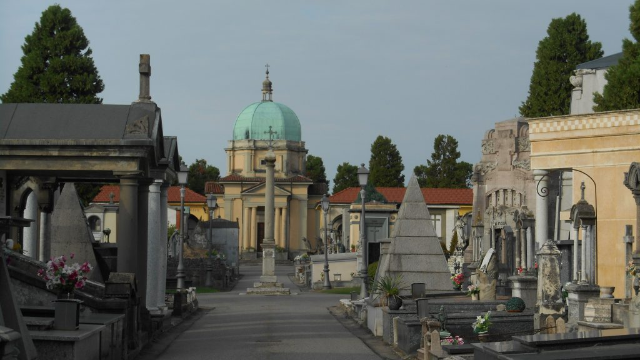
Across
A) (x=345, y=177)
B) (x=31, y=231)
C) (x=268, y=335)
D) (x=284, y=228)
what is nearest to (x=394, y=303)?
(x=268, y=335)

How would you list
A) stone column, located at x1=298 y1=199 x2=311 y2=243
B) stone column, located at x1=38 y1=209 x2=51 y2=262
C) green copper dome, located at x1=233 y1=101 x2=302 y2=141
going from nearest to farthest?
1. stone column, located at x1=38 y1=209 x2=51 y2=262
2. stone column, located at x1=298 y1=199 x2=311 y2=243
3. green copper dome, located at x1=233 y1=101 x2=302 y2=141

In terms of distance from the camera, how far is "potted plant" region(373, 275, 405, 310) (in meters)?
19.5

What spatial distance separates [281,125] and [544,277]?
77176 millimetres

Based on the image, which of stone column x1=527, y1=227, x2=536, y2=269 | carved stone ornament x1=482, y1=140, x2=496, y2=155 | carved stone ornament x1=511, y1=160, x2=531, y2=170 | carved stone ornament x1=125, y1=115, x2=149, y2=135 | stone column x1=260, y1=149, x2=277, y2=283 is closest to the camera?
carved stone ornament x1=125, y1=115, x2=149, y2=135

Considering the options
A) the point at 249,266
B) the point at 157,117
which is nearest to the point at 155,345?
the point at 157,117

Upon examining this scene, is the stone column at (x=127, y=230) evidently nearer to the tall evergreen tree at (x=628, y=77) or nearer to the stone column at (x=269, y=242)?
the tall evergreen tree at (x=628, y=77)

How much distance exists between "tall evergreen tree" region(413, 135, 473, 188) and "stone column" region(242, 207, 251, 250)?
52.7 ft

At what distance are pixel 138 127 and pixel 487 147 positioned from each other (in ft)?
99.6

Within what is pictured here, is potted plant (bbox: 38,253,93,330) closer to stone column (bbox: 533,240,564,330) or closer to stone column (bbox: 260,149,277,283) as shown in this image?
stone column (bbox: 533,240,564,330)

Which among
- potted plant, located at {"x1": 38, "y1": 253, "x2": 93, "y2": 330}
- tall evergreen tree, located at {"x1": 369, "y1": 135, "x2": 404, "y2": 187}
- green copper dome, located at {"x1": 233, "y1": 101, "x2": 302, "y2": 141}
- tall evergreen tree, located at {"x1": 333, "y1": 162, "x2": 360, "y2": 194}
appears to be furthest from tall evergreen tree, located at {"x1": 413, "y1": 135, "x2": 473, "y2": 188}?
potted plant, located at {"x1": 38, "y1": 253, "x2": 93, "y2": 330}

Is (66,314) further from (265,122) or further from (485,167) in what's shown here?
(265,122)

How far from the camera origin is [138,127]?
16922 mm

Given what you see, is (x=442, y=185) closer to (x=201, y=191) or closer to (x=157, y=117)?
(x=201, y=191)

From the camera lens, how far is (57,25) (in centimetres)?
4550
